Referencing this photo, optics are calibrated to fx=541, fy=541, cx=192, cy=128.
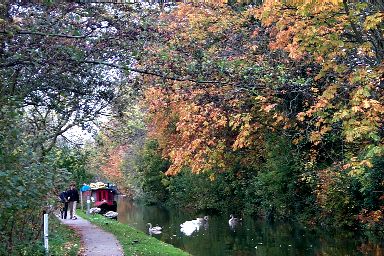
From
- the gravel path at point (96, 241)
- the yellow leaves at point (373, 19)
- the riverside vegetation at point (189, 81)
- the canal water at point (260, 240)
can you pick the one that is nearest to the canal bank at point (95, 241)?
the gravel path at point (96, 241)

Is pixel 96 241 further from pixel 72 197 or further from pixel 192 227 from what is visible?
pixel 192 227

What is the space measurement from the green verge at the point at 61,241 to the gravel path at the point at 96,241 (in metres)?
0.28

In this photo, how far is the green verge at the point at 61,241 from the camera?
38.4ft

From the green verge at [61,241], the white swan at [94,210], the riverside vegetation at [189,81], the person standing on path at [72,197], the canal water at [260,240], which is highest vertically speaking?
the riverside vegetation at [189,81]

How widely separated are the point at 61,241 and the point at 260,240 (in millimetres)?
11306

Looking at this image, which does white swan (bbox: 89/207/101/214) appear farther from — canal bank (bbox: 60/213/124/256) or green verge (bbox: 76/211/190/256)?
green verge (bbox: 76/211/190/256)

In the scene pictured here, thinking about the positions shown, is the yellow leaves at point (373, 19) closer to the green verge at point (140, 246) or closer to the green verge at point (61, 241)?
the green verge at point (61, 241)

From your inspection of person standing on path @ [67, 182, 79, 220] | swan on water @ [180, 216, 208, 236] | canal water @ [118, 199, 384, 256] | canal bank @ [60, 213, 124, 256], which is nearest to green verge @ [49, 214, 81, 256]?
canal bank @ [60, 213, 124, 256]

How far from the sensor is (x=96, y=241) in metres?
17.4

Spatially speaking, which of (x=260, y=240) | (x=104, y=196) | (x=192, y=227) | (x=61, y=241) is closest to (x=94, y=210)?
(x=104, y=196)

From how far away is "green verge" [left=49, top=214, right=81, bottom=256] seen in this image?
11.7 meters

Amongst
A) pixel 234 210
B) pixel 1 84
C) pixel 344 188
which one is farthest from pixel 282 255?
pixel 234 210

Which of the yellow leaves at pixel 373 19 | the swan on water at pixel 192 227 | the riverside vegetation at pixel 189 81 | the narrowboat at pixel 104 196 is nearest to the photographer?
the riverside vegetation at pixel 189 81

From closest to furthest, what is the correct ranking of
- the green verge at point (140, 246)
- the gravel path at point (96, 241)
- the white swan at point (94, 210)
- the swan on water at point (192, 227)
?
1. the gravel path at point (96, 241)
2. the green verge at point (140, 246)
3. the swan on water at point (192, 227)
4. the white swan at point (94, 210)
